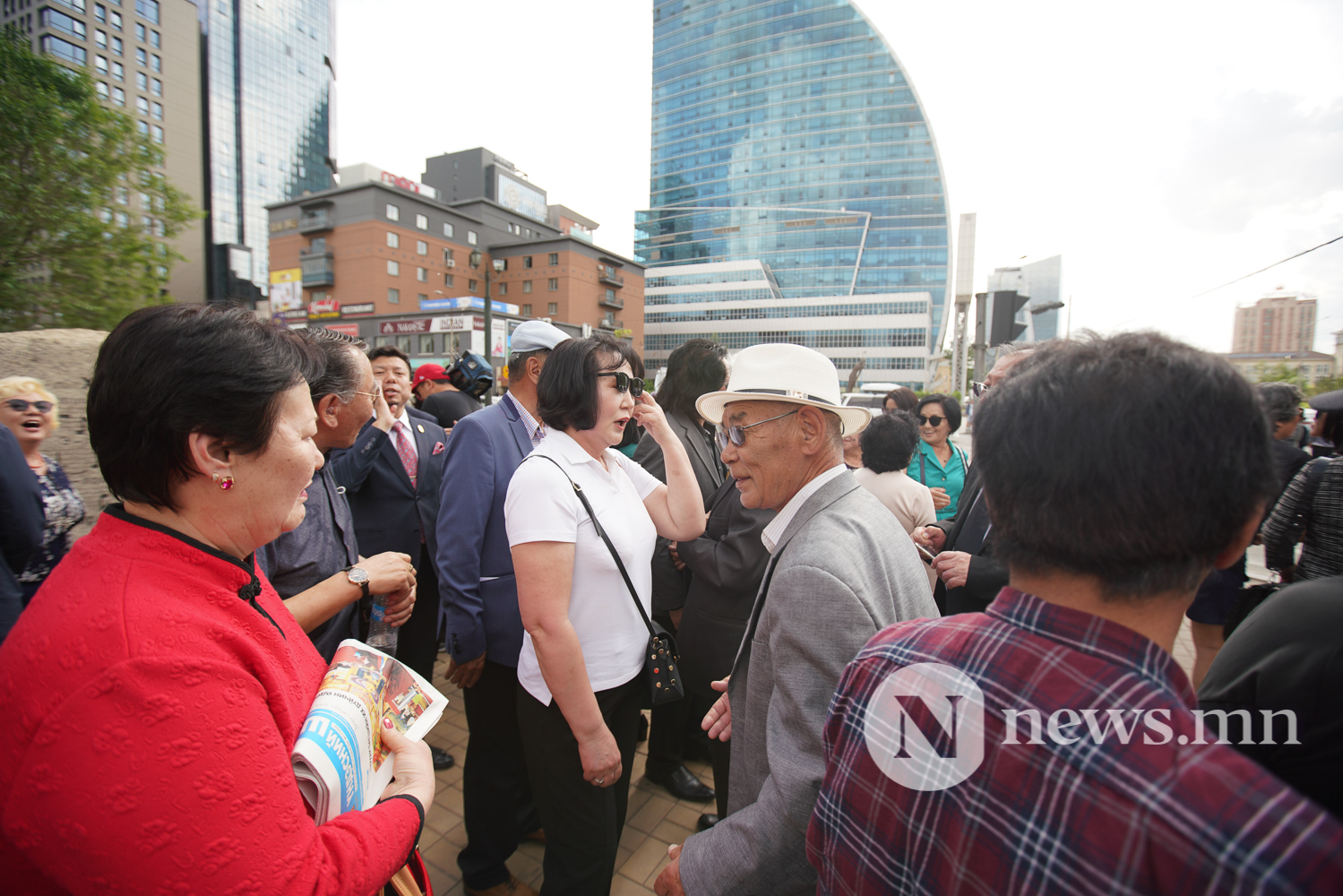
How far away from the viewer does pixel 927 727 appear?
88 cm

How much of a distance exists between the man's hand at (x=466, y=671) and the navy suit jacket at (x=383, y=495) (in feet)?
2.86

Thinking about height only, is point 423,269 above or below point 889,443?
above

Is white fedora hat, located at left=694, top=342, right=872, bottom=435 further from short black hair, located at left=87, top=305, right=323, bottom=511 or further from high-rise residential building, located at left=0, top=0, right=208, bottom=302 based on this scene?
high-rise residential building, located at left=0, top=0, right=208, bottom=302

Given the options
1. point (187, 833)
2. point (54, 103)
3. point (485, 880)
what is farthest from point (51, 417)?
point (54, 103)

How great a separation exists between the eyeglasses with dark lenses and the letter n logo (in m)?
4.52

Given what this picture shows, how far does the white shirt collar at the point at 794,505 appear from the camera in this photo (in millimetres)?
1708

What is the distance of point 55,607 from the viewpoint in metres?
0.86

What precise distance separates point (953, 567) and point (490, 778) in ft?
7.66

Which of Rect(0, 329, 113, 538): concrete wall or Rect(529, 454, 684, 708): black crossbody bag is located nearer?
Rect(529, 454, 684, 708): black crossbody bag

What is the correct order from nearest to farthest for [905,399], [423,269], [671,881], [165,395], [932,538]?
1. [165,395]
2. [671,881]
3. [932,538]
4. [905,399]
5. [423,269]

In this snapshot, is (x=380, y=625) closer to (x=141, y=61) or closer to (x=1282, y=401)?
(x=1282, y=401)

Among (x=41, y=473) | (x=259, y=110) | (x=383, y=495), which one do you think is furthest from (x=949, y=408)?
(x=259, y=110)

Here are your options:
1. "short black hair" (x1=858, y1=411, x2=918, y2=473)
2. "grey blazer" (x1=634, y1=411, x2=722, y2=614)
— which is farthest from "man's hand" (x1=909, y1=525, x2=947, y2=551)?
"grey blazer" (x1=634, y1=411, x2=722, y2=614)

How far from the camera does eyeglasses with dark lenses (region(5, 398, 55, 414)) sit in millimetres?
3036
